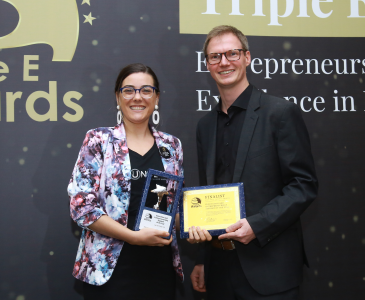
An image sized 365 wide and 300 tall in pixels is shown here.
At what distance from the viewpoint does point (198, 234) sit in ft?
5.53

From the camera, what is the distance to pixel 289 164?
1.67 meters

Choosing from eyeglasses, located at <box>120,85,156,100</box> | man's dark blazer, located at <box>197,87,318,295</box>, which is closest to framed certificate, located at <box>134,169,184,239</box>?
man's dark blazer, located at <box>197,87,318,295</box>

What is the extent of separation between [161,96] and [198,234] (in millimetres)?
1401

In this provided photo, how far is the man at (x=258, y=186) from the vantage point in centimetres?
163

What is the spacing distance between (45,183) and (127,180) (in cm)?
113

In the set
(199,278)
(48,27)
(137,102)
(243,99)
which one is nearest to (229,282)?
(199,278)

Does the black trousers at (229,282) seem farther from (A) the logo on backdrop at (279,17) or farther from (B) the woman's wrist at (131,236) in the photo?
(A) the logo on backdrop at (279,17)

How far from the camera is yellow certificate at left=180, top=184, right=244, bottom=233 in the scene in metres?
1.67

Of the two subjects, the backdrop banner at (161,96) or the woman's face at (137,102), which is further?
the backdrop banner at (161,96)

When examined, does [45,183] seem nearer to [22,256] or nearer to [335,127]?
[22,256]

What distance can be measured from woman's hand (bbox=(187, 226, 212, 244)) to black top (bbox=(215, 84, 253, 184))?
0.31 meters

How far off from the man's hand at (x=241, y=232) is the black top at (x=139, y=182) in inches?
15.5

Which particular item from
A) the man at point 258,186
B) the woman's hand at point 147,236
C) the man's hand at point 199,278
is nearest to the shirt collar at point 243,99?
the man at point 258,186

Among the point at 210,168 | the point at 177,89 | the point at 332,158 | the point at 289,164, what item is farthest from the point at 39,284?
the point at 332,158
